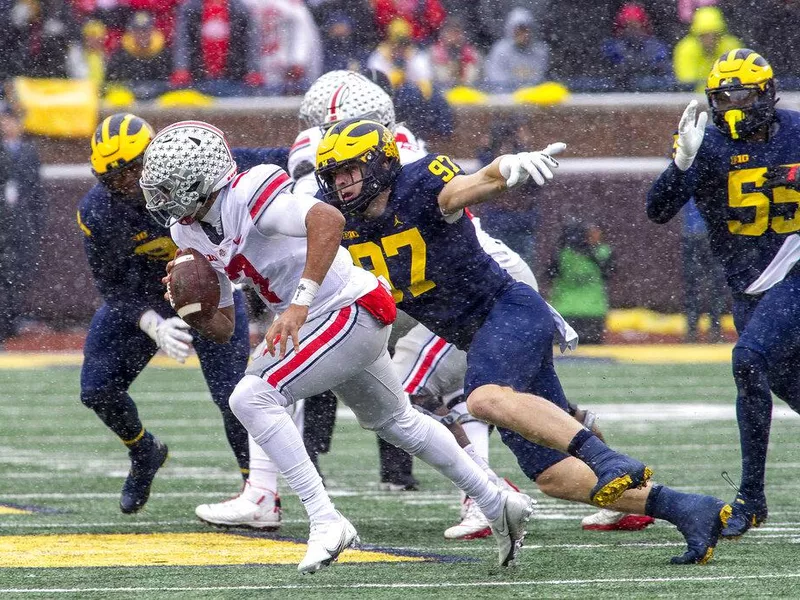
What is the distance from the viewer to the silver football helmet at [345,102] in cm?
604

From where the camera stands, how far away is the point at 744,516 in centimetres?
497

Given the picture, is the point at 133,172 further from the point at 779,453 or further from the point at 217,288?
the point at 779,453

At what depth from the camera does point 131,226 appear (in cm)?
566

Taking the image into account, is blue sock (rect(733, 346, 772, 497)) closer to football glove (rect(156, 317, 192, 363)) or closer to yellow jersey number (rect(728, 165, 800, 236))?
yellow jersey number (rect(728, 165, 800, 236))

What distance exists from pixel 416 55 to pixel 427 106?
1.24 meters

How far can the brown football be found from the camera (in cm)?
443

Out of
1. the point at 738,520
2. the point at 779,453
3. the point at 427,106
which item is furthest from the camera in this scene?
the point at 427,106

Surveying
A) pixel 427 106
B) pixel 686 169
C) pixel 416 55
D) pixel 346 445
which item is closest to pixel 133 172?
pixel 686 169

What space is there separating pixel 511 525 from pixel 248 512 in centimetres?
134

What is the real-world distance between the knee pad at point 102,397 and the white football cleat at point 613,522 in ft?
6.19

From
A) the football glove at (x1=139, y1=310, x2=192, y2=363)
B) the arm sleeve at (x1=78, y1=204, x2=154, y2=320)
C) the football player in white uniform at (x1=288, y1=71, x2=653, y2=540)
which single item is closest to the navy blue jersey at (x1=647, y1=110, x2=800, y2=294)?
the football player in white uniform at (x1=288, y1=71, x2=653, y2=540)

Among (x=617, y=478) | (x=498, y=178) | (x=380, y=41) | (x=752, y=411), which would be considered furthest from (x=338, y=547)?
(x=380, y=41)

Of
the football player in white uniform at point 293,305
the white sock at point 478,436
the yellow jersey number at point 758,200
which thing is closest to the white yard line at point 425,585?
A: the football player in white uniform at point 293,305

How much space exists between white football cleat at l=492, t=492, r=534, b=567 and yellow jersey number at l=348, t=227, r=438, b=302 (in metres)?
0.76
